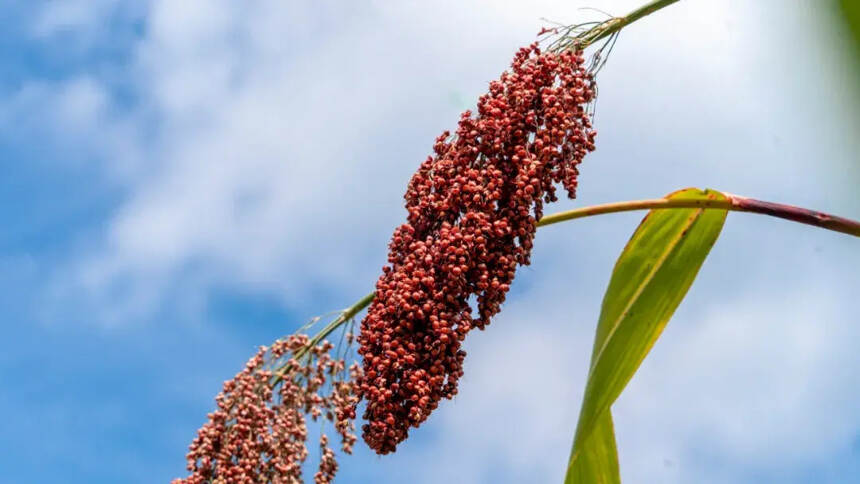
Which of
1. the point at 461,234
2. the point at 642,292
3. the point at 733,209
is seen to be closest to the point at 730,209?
the point at 733,209

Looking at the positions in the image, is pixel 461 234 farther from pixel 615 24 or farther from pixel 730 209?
pixel 615 24

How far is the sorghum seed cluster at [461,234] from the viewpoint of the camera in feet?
7.08

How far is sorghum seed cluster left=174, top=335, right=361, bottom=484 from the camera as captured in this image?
10.7 ft

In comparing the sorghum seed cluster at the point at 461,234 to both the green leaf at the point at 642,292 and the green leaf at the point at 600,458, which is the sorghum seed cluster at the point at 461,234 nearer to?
the green leaf at the point at 642,292

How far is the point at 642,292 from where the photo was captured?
2.50 m

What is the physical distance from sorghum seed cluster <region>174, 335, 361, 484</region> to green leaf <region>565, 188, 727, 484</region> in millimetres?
961

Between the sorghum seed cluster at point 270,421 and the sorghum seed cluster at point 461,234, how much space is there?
1014mm

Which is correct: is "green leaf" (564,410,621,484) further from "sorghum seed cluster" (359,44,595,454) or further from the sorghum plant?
"sorghum seed cluster" (359,44,595,454)

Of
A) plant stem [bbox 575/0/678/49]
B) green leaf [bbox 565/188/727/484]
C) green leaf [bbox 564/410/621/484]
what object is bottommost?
green leaf [bbox 564/410/621/484]

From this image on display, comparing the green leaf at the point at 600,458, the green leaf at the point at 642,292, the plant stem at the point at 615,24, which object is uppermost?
the plant stem at the point at 615,24

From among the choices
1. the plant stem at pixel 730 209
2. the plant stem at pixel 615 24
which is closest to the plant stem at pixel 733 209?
the plant stem at pixel 730 209

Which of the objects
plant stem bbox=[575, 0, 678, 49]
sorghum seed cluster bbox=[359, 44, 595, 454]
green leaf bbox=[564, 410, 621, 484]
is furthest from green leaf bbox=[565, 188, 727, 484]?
plant stem bbox=[575, 0, 678, 49]

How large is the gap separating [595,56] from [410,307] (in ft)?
3.49

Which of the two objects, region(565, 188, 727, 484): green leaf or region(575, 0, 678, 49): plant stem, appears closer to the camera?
region(565, 188, 727, 484): green leaf
